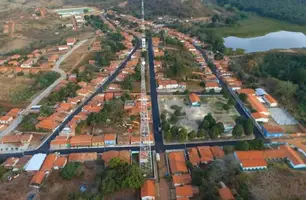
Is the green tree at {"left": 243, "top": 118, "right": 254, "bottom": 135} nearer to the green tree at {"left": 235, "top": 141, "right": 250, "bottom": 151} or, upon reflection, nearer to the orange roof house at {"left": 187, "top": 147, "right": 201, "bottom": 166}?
the green tree at {"left": 235, "top": 141, "right": 250, "bottom": 151}

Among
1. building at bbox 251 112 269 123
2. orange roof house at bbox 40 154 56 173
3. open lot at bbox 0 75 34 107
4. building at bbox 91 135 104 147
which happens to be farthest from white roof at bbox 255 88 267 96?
open lot at bbox 0 75 34 107

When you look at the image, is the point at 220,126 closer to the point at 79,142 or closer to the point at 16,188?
the point at 79,142

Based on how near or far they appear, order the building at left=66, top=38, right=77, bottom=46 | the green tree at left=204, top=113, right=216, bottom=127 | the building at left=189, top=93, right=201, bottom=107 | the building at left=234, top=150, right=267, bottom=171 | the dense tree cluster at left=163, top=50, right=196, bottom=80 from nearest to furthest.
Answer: the building at left=234, top=150, right=267, bottom=171 → the green tree at left=204, top=113, right=216, bottom=127 → the building at left=189, top=93, right=201, bottom=107 → the dense tree cluster at left=163, top=50, right=196, bottom=80 → the building at left=66, top=38, right=77, bottom=46

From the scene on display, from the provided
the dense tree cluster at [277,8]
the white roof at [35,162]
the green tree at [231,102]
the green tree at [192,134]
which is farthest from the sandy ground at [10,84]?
the dense tree cluster at [277,8]

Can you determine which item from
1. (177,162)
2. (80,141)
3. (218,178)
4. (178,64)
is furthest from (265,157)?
(178,64)

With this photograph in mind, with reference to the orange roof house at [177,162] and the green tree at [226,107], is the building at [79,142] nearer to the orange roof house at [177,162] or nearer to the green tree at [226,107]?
the orange roof house at [177,162]

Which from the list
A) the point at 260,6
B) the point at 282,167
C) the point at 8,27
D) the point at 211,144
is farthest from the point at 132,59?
the point at 260,6

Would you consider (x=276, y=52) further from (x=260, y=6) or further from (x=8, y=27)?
(x=8, y=27)
